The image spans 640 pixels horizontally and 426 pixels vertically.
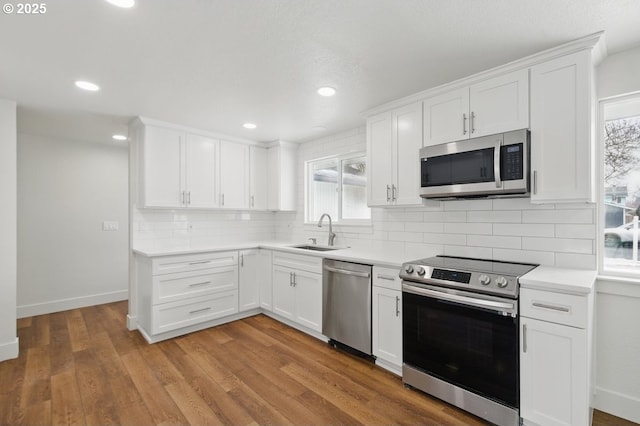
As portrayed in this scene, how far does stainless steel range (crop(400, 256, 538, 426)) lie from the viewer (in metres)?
1.88

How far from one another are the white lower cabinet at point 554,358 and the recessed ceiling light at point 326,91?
2.04 metres

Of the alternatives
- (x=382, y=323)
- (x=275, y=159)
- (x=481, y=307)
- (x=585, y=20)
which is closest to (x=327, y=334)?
(x=382, y=323)

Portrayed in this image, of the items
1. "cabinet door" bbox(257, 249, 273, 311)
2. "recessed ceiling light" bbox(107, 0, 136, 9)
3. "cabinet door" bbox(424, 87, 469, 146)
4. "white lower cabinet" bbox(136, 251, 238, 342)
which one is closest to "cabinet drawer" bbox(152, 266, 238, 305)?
"white lower cabinet" bbox(136, 251, 238, 342)

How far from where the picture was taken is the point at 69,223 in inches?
170

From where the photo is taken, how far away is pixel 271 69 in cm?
225

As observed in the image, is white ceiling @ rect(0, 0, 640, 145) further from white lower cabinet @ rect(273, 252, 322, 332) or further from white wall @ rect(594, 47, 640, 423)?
white lower cabinet @ rect(273, 252, 322, 332)

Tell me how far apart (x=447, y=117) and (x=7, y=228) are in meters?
4.05

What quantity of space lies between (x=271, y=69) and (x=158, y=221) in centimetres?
249

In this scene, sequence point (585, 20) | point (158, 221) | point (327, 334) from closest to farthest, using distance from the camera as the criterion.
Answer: point (585, 20), point (327, 334), point (158, 221)

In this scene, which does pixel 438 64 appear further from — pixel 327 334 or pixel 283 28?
pixel 327 334

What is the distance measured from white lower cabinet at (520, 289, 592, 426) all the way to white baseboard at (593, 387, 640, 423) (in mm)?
637

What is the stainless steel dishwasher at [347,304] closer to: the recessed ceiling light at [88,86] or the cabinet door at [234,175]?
the cabinet door at [234,175]

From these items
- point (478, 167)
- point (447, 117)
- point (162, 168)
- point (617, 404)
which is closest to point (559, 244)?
point (478, 167)

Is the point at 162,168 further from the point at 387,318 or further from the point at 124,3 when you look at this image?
the point at 387,318
